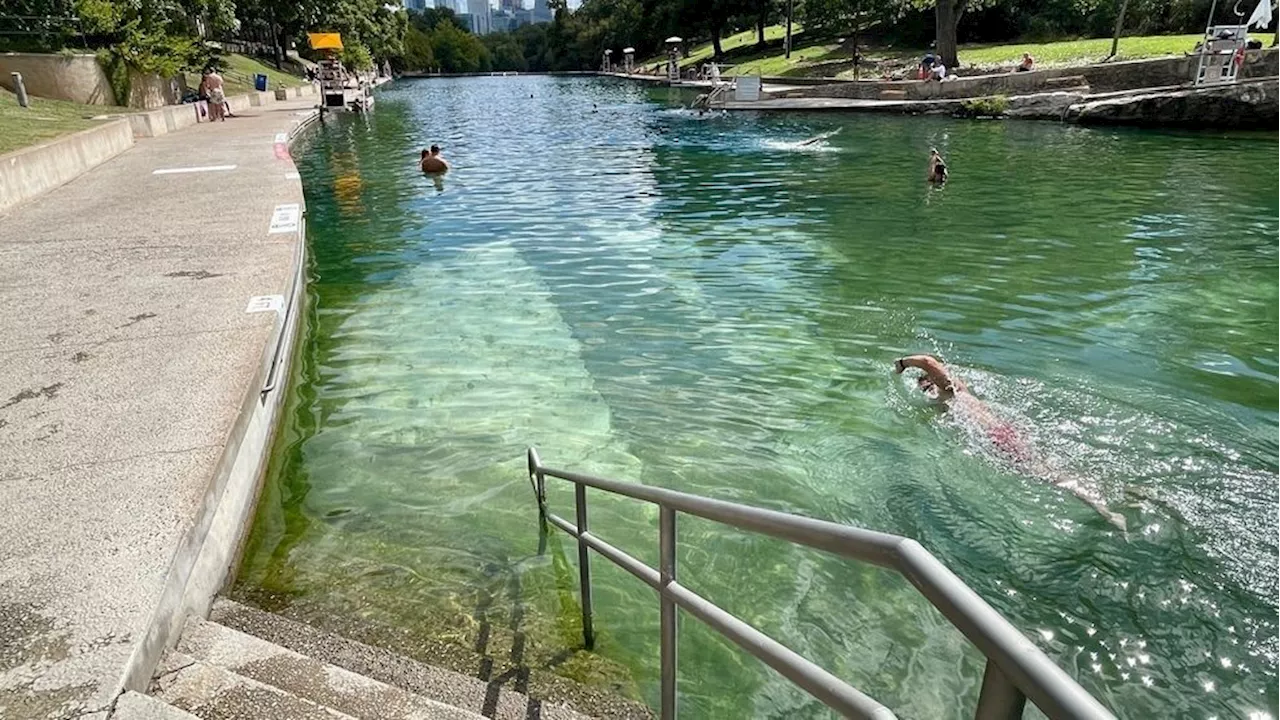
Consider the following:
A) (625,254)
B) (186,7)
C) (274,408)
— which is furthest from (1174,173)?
(186,7)

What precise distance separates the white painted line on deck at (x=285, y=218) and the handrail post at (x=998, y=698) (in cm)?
986

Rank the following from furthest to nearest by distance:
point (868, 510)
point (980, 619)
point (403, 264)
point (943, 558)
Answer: point (403, 264) < point (868, 510) < point (943, 558) < point (980, 619)

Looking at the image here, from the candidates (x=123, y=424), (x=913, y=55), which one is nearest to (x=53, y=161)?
(x=123, y=424)

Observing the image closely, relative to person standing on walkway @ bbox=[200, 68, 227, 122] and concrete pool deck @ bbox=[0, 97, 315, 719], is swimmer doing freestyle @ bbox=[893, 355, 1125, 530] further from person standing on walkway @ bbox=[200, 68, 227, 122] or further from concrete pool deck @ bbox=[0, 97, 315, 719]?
person standing on walkway @ bbox=[200, 68, 227, 122]

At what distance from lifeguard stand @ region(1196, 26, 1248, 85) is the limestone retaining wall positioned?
32.5 m

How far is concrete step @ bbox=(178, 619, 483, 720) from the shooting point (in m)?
2.93

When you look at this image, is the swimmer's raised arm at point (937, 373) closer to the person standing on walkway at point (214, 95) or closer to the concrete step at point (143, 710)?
the concrete step at point (143, 710)

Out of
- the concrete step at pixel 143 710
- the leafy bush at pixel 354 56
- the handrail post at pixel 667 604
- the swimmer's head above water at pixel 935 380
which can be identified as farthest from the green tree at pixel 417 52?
the handrail post at pixel 667 604

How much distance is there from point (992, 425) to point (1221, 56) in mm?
28759

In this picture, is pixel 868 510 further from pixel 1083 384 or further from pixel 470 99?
pixel 470 99

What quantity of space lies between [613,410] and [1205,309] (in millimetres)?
7348

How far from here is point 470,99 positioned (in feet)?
169

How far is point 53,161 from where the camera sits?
1267 cm

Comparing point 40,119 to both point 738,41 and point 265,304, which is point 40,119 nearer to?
point 265,304
